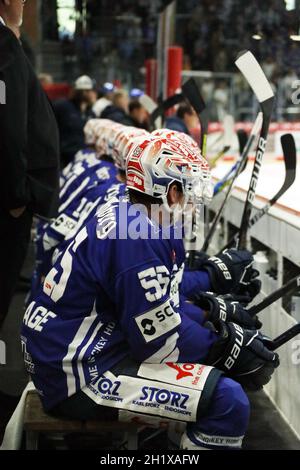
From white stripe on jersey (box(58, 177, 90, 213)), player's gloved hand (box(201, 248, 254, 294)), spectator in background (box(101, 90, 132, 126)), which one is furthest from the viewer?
spectator in background (box(101, 90, 132, 126))

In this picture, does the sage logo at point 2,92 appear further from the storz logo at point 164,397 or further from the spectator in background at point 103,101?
the spectator in background at point 103,101

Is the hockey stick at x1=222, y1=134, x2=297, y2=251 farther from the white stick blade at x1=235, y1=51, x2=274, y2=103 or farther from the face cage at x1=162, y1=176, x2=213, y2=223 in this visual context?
the face cage at x1=162, y1=176, x2=213, y2=223

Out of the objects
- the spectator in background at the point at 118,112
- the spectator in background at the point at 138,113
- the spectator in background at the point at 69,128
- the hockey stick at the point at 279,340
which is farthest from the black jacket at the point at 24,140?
the spectator in background at the point at 138,113

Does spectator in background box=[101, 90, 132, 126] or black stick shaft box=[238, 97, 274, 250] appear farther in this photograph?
spectator in background box=[101, 90, 132, 126]

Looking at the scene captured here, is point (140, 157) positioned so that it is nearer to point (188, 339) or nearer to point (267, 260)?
point (188, 339)

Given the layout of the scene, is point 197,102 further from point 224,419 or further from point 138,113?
point 138,113

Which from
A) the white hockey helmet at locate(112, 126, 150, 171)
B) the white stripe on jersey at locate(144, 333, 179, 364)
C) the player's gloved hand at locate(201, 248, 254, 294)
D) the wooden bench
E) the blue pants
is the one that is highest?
the white hockey helmet at locate(112, 126, 150, 171)

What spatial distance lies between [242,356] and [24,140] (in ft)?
2.99

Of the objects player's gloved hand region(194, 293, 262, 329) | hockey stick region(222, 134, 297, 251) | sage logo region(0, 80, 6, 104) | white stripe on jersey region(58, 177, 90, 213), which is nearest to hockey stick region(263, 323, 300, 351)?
player's gloved hand region(194, 293, 262, 329)

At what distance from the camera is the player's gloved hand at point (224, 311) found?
2119 millimetres

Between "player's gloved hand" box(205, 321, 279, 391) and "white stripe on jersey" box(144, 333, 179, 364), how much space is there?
4.1 inches

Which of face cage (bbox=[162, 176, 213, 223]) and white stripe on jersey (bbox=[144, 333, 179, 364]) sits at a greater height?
face cage (bbox=[162, 176, 213, 223])

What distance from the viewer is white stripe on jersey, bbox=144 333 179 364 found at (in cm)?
186
